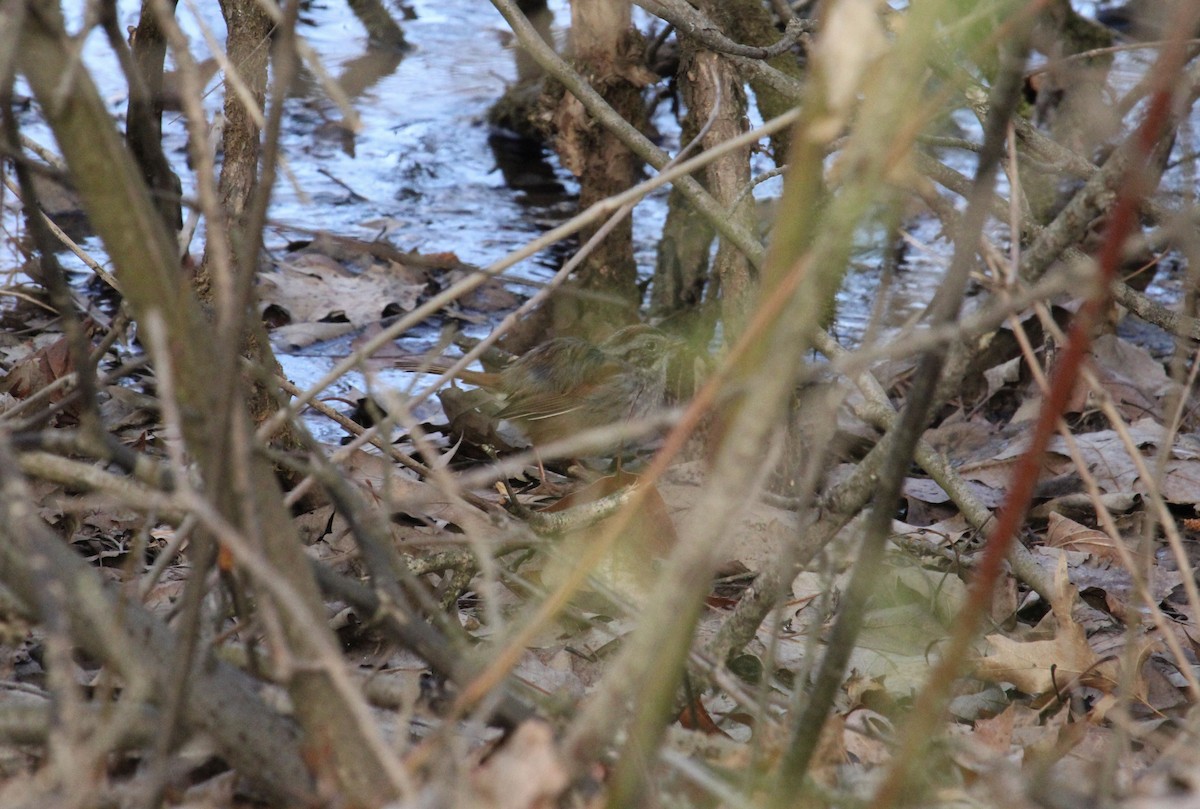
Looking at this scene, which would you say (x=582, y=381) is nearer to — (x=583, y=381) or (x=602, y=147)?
(x=583, y=381)

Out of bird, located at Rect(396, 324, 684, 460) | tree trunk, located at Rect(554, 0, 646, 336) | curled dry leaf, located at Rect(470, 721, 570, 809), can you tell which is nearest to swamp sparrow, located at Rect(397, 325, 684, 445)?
bird, located at Rect(396, 324, 684, 460)

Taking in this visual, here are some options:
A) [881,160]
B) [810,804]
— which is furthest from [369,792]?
[881,160]

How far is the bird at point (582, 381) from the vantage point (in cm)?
489

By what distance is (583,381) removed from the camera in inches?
196

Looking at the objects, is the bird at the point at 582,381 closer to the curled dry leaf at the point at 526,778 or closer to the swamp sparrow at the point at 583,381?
the swamp sparrow at the point at 583,381

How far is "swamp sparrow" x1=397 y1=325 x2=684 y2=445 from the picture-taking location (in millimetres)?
4887

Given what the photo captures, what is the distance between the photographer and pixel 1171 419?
182cm

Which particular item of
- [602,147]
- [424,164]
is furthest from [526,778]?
[424,164]

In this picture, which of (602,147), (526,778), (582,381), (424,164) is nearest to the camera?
(526,778)

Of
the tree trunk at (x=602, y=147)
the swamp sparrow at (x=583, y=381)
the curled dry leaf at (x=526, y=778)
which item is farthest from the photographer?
the tree trunk at (x=602, y=147)

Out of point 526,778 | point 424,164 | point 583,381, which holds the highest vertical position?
point 526,778

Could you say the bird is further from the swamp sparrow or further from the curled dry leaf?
the curled dry leaf

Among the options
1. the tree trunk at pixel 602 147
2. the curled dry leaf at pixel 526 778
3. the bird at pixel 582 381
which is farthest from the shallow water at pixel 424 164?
the curled dry leaf at pixel 526 778

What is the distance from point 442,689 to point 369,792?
249 mm
